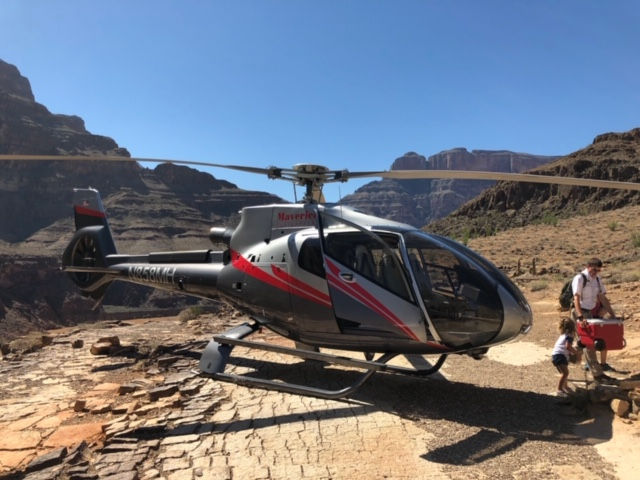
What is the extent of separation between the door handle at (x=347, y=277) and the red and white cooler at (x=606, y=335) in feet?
10.3

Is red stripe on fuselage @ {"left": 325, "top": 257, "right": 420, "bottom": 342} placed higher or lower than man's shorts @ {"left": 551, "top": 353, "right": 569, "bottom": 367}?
higher

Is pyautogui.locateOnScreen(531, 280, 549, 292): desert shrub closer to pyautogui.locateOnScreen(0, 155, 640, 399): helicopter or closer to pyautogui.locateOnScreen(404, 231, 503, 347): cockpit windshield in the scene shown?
pyautogui.locateOnScreen(0, 155, 640, 399): helicopter

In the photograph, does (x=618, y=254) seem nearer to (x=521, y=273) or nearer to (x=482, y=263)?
(x=521, y=273)

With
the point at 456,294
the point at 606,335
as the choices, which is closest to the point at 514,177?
the point at 456,294

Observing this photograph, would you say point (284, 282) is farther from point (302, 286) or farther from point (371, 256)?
point (371, 256)

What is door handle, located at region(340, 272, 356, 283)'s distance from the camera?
6420 millimetres

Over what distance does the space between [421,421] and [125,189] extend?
101758 mm

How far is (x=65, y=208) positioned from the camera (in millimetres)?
86750

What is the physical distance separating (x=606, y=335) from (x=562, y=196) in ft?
166

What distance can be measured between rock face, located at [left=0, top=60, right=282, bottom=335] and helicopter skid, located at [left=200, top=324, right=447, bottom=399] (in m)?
49.0

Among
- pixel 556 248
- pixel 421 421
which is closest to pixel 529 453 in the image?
pixel 421 421

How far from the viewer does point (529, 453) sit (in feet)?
15.0

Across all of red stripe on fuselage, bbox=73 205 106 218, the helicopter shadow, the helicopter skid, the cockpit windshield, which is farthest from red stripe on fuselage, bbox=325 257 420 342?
red stripe on fuselage, bbox=73 205 106 218

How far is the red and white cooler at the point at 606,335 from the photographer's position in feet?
19.3
